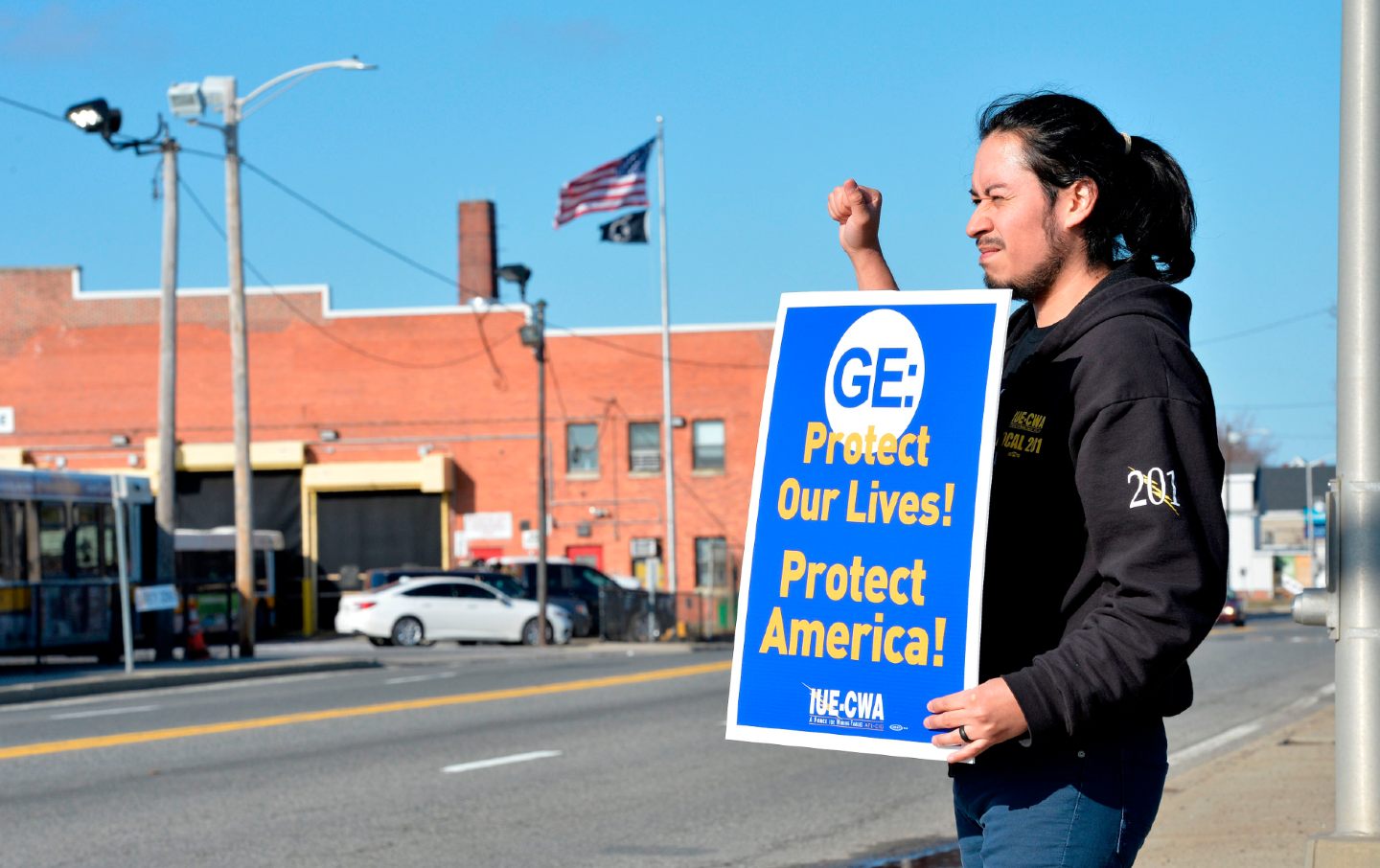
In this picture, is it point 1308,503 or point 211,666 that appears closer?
point 211,666

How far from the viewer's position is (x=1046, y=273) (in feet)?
10.4

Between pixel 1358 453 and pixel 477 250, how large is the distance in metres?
53.5

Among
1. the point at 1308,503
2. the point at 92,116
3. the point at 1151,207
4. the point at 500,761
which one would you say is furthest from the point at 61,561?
the point at 1308,503

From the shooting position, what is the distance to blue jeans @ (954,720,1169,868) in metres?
2.88

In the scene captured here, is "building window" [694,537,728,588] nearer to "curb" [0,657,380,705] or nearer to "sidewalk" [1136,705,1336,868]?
"curb" [0,657,380,705]

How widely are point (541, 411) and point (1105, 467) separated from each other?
117ft

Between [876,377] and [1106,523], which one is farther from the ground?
[876,377]

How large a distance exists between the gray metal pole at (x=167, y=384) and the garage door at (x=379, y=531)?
2328cm

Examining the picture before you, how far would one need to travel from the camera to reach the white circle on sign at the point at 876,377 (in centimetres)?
306

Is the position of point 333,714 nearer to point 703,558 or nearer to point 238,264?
point 238,264

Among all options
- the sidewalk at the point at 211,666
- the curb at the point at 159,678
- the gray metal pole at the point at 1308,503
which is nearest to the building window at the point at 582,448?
the sidewalk at the point at 211,666

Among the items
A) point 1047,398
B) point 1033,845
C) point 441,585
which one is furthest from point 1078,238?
point 441,585

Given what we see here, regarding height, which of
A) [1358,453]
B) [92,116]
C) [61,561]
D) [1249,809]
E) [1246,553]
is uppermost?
[92,116]

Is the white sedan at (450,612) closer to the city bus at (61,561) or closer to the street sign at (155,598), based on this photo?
the city bus at (61,561)
